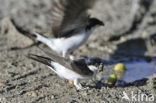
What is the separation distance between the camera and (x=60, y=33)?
25.0 ft

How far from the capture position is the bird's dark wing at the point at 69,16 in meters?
6.70

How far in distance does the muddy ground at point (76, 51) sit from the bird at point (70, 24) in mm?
627

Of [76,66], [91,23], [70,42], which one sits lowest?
[76,66]

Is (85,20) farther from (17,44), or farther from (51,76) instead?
(17,44)

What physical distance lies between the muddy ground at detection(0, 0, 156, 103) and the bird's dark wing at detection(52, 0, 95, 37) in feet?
2.85

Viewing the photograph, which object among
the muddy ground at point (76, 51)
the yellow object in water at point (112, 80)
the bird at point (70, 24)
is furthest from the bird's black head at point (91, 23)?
the yellow object in water at point (112, 80)

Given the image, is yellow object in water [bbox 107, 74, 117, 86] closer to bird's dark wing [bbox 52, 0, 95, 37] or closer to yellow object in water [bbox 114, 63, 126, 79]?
yellow object in water [bbox 114, 63, 126, 79]

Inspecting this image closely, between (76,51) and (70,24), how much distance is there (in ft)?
6.75

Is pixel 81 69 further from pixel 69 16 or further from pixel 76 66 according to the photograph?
pixel 69 16

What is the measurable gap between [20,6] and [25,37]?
2.30m

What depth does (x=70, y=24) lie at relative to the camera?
284 inches

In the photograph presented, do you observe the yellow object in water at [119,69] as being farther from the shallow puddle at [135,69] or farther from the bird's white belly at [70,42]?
the bird's white belly at [70,42]

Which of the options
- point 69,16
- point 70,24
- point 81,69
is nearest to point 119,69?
point 70,24

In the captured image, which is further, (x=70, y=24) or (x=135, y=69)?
(x=135, y=69)
